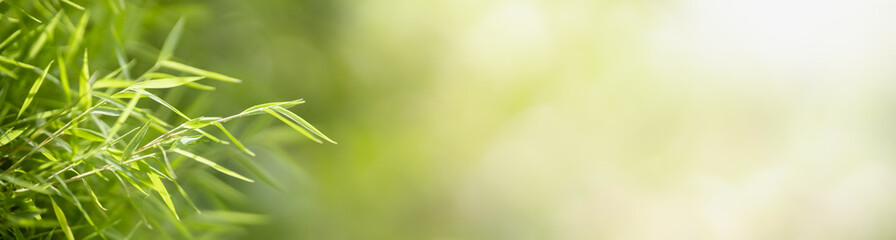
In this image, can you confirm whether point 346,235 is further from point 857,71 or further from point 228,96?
point 857,71

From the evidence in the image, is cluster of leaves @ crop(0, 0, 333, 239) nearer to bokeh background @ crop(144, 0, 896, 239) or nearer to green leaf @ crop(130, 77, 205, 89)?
green leaf @ crop(130, 77, 205, 89)

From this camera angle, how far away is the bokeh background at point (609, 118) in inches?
37.6

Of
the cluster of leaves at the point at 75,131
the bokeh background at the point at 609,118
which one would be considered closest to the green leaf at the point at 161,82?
the cluster of leaves at the point at 75,131

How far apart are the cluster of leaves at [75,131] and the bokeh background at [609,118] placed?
48 cm

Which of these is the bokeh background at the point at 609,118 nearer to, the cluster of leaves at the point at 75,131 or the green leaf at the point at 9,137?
the cluster of leaves at the point at 75,131

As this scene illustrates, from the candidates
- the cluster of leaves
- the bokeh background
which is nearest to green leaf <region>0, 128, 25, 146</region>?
the cluster of leaves

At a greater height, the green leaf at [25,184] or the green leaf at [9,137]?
the green leaf at [9,137]

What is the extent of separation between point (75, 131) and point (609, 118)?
85 centimetres

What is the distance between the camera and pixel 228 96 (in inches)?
27.3

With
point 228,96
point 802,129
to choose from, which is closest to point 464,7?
point 228,96

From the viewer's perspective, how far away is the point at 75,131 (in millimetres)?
304

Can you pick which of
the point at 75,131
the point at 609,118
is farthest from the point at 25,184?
the point at 609,118

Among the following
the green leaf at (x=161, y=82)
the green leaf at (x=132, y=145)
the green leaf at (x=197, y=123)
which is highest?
the green leaf at (x=161, y=82)

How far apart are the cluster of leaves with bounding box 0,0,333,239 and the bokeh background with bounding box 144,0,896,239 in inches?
18.9
